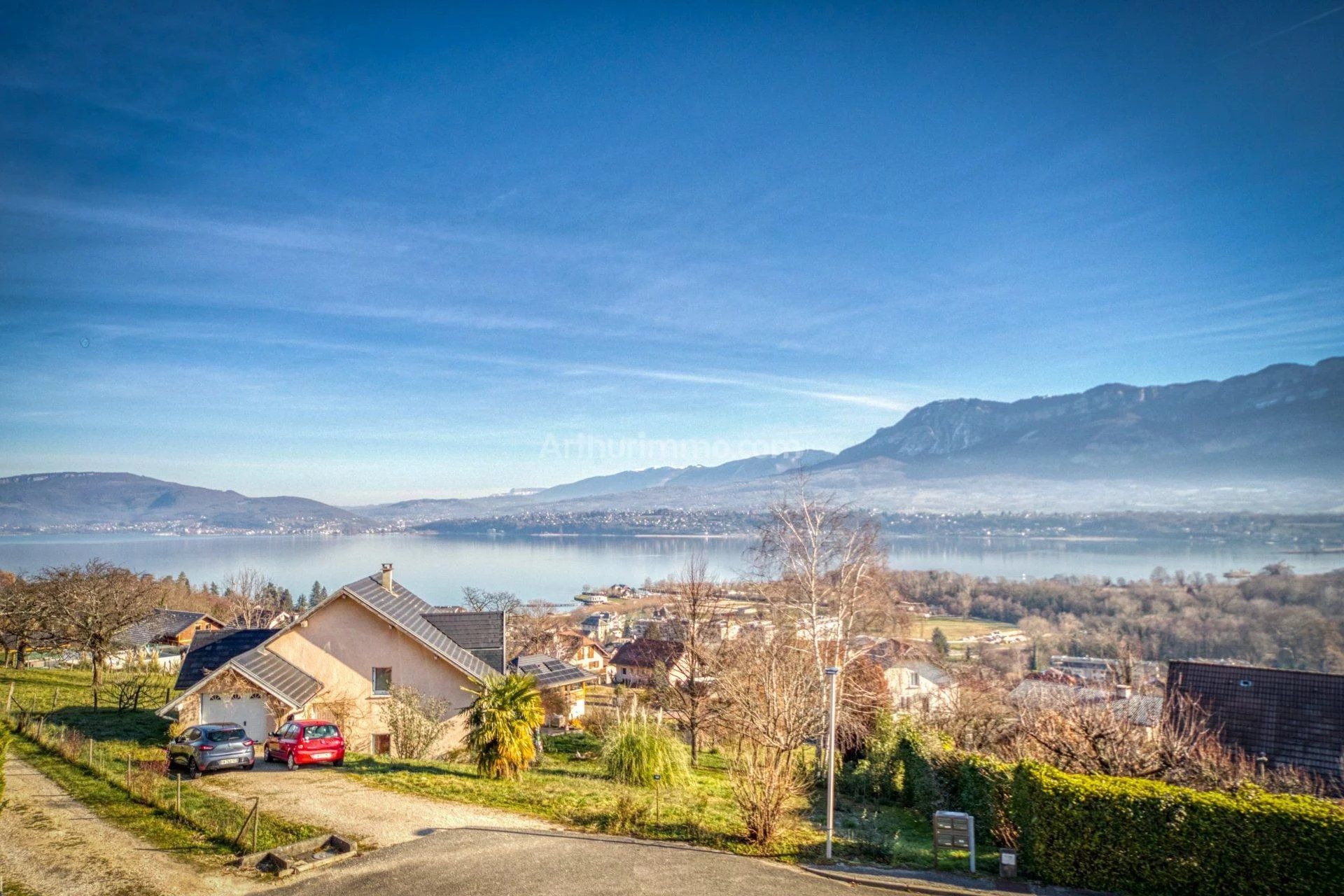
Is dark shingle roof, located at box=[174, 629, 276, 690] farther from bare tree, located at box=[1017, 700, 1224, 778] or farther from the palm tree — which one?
bare tree, located at box=[1017, 700, 1224, 778]

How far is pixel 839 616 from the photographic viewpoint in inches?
774

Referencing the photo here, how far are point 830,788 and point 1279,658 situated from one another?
5924 cm

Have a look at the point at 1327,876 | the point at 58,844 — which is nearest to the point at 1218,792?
the point at 1327,876

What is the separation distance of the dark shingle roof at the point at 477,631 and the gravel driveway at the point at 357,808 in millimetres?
9175

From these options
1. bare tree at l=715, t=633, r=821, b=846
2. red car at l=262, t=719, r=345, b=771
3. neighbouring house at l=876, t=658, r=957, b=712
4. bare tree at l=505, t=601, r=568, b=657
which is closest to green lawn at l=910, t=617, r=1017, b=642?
neighbouring house at l=876, t=658, r=957, b=712

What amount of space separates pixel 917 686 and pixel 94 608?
39.9 m

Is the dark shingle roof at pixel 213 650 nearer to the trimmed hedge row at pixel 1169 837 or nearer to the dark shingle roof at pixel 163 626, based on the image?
the trimmed hedge row at pixel 1169 837

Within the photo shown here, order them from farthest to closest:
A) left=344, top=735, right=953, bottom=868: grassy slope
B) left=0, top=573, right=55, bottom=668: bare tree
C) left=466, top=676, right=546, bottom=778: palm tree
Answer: left=0, top=573, right=55, bottom=668: bare tree
left=466, top=676, right=546, bottom=778: palm tree
left=344, top=735, right=953, bottom=868: grassy slope

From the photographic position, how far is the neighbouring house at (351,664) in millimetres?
20312

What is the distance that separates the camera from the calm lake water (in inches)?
4545

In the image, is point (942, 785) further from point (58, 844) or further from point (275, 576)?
point (275, 576)

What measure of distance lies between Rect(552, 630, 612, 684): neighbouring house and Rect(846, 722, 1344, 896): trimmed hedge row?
4640 centimetres

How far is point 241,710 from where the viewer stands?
19.8 meters

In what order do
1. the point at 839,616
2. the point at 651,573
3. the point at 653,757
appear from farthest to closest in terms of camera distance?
the point at 651,573
the point at 839,616
the point at 653,757
